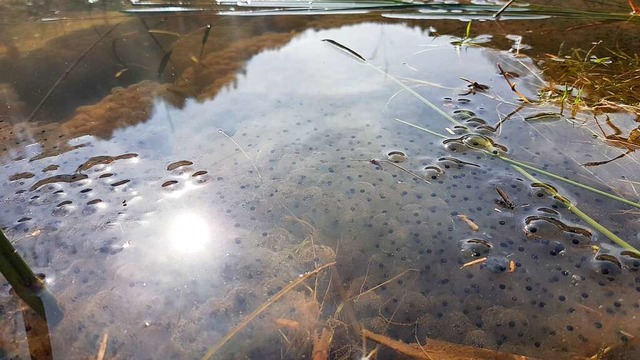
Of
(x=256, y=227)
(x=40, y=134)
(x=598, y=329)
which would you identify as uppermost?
(x=40, y=134)

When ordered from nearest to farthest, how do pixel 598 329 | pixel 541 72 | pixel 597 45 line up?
pixel 598 329, pixel 541 72, pixel 597 45

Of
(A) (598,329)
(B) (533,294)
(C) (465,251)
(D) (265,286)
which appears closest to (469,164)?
(C) (465,251)

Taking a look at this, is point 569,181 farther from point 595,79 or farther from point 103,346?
point 103,346

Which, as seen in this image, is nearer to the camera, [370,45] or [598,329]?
[598,329]

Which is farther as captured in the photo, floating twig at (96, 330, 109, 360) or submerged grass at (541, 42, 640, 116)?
submerged grass at (541, 42, 640, 116)

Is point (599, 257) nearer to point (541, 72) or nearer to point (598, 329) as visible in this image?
point (598, 329)

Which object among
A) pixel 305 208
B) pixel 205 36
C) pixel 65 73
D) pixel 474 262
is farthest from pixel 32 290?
pixel 205 36

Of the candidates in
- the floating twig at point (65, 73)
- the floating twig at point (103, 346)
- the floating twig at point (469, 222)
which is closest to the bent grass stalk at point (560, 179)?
the floating twig at point (469, 222)

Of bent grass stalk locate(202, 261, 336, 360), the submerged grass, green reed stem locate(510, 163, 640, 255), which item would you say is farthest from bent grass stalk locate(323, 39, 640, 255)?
bent grass stalk locate(202, 261, 336, 360)

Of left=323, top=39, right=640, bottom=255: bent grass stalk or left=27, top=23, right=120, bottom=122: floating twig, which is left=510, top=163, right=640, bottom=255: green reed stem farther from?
left=27, top=23, right=120, bottom=122: floating twig
